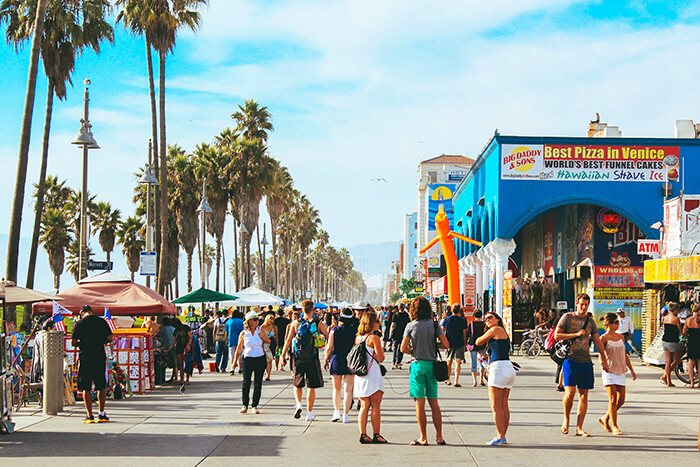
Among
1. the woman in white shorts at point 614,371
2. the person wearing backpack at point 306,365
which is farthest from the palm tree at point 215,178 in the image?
the woman in white shorts at point 614,371

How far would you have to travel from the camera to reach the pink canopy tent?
1689cm

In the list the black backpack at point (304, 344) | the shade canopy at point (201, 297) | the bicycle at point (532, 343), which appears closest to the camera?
the black backpack at point (304, 344)

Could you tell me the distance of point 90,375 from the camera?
11.7 metres

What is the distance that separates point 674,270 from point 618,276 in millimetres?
8748

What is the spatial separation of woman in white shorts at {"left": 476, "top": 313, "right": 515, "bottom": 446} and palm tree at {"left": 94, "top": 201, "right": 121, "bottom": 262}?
168 feet

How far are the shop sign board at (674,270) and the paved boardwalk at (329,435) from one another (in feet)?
12.4

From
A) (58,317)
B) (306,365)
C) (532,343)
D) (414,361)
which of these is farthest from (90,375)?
(532,343)

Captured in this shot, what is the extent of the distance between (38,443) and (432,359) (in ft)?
16.0

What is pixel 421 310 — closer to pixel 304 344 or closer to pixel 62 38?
pixel 304 344

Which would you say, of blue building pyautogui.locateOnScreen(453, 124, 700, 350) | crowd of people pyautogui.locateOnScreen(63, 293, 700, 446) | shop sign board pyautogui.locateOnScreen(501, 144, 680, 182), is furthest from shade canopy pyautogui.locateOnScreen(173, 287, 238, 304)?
shop sign board pyautogui.locateOnScreen(501, 144, 680, 182)

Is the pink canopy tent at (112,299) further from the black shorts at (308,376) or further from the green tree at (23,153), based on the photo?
the black shorts at (308,376)

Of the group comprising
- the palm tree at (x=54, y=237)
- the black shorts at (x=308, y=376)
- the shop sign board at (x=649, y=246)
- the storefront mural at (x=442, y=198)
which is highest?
the storefront mural at (x=442, y=198)

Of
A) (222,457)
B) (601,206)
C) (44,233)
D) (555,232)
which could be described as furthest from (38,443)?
(44,233)

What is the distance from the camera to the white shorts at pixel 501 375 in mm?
9703
